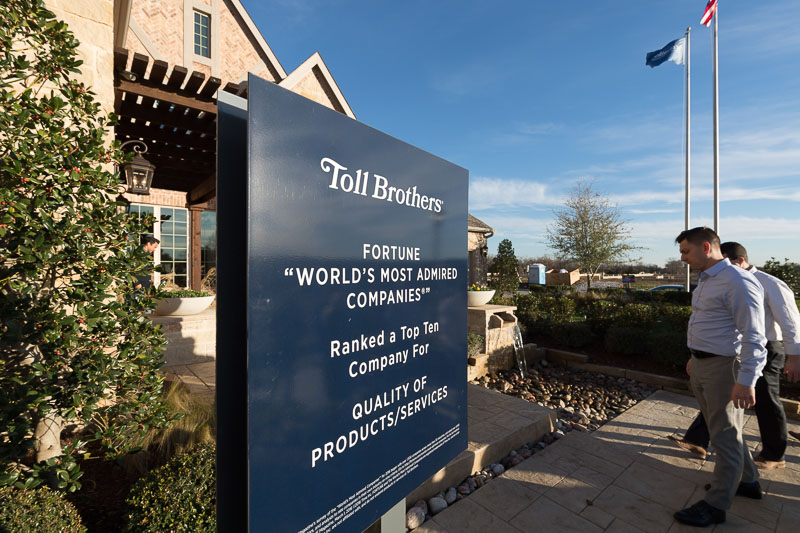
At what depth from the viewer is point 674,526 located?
292 centimetres

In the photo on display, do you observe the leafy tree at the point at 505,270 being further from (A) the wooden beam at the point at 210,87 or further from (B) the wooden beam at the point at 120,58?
(B) the wooden beam at the point at 120,58

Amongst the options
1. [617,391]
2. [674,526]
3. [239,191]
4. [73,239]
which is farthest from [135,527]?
[617,391]

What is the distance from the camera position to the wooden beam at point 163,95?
5117mm

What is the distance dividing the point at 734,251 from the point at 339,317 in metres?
4.44

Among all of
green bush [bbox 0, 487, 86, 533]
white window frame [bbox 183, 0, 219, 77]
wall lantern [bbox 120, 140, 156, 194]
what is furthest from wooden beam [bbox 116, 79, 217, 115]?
white window frame [bbox 183, 0, 219, 77]

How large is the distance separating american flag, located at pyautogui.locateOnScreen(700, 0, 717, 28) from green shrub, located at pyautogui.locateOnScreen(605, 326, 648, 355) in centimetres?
1474

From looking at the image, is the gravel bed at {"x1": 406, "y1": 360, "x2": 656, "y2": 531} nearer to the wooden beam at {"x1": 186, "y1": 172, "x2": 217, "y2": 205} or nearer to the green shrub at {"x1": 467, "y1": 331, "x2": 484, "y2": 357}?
the green shrub at {"x1": 467, "y1": 331, "x2": 484, "y2": 357}

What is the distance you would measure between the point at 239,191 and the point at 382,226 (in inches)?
20.1

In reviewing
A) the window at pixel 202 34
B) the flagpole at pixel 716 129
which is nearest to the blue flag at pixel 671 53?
the flagpole at pixel 716 129

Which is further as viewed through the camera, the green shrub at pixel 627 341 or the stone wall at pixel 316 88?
the stone wall at pixel 316 88

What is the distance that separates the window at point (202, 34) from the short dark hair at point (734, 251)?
13698mm

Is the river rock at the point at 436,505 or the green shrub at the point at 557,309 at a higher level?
the green shrub at the point at 557,309

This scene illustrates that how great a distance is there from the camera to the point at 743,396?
8.64 ft

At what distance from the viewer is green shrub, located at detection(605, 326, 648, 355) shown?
7445 mm
